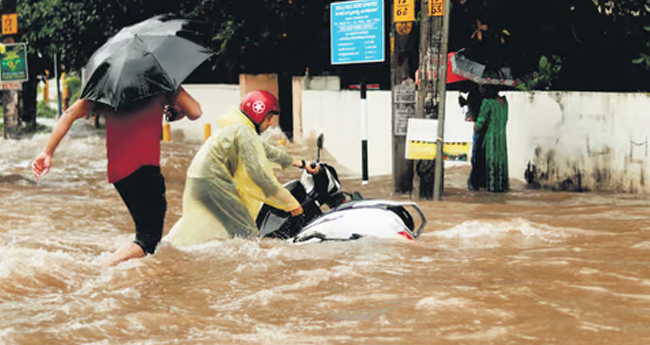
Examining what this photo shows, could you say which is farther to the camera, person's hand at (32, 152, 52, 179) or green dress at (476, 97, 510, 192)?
green dress at (476, 97, 510, 192)

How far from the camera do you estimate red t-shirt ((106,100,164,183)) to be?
273 inches

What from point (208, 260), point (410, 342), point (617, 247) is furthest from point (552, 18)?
point (410, 342)

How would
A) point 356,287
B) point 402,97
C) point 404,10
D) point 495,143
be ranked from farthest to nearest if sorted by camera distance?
1. point 495,143
2. point 402,97
3. point 404,10
4. point 356,287

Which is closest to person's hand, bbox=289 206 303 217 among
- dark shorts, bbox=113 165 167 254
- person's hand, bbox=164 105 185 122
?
dark shorts, bbox=113 165 167 254

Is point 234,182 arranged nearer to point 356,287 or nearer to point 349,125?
point 356,287

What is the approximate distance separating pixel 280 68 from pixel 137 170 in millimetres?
17363

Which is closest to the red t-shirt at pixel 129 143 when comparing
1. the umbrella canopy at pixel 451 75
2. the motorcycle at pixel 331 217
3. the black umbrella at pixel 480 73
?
the motorcycle at pixel 331 217

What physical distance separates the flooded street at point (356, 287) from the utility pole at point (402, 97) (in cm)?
182

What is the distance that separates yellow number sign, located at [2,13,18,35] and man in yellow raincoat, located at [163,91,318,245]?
14.4 meters

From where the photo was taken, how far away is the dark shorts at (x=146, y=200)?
6984 millimetres

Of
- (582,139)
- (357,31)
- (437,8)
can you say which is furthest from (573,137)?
(357,31)

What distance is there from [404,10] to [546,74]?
480 cm

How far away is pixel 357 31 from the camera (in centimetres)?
1319

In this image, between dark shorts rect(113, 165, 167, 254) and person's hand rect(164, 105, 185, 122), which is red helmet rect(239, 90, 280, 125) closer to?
person's hand rect(164, 105, 185, 122)
